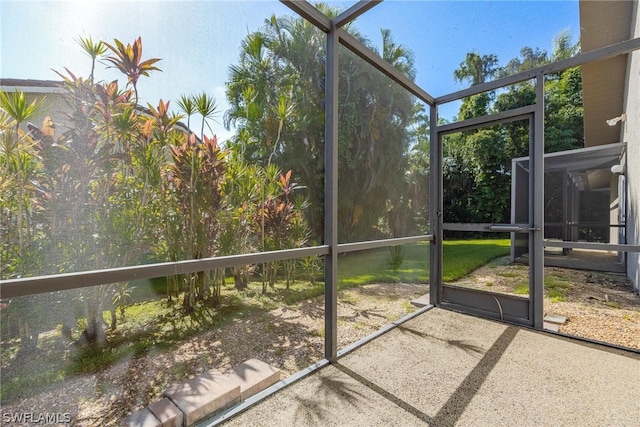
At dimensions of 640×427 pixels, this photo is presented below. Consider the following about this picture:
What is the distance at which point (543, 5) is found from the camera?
3.90 metres

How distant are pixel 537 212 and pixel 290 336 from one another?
9.40 feet

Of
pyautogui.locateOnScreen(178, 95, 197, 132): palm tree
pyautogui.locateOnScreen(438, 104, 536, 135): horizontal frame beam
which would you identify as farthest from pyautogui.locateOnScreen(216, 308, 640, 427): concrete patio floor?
pyautogui.locateOnScreen(438, 104, 536, 135): horizontal frame beam

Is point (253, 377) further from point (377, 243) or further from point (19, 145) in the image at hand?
point (19, 145)

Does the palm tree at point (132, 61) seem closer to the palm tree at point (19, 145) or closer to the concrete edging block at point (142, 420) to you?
the palm tree at point (19, 145)

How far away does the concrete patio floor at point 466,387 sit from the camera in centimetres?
166

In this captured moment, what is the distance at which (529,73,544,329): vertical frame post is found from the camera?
2.96 m

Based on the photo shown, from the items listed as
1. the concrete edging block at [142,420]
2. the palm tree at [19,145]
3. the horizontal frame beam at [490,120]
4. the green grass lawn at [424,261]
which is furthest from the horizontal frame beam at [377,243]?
the palm tree at [19,145]

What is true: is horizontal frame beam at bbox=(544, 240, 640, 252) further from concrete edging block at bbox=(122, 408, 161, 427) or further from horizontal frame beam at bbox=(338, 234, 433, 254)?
concrete edging block at bbox=(122, 408, 161, 427)

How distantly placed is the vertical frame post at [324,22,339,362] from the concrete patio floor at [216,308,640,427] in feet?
0.98

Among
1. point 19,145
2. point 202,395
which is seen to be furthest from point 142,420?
point 19,145

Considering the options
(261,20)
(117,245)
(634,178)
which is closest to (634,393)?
(117,245)

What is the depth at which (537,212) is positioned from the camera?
298cm

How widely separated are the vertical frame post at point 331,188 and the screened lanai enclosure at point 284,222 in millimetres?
22

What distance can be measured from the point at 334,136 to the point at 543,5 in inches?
160
